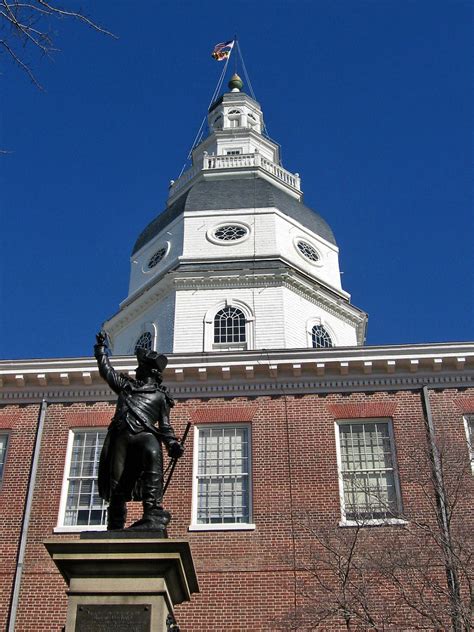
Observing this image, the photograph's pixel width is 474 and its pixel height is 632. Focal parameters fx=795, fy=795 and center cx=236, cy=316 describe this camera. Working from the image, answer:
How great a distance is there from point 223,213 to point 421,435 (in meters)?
15.0

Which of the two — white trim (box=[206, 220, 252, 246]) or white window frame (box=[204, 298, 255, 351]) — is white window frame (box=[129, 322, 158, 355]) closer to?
white window frame (box=[204, 298, 255, 351])

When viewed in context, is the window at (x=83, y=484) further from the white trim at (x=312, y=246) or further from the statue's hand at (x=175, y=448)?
the white trim at (x=312, y=246)

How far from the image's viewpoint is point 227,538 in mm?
17328

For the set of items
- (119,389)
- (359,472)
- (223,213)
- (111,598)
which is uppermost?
(223,213)

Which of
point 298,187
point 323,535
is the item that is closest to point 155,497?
point 323,535

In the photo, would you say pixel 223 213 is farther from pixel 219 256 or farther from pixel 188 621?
pixel 188 621

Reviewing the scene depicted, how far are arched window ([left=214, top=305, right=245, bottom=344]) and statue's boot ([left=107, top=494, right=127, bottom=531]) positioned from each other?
1863 centimetres

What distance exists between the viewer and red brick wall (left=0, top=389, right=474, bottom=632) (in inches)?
655

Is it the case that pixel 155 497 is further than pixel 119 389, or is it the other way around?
pixel 119 389

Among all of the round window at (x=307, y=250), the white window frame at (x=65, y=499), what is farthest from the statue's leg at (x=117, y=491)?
the round window at (x=307, y=250)

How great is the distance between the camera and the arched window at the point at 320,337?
1089 inches

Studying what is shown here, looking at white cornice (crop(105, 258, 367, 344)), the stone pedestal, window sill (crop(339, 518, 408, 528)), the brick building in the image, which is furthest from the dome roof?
the stone pedestal

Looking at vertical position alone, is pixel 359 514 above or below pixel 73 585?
above

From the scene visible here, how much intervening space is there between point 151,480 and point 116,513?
0.50 metres
